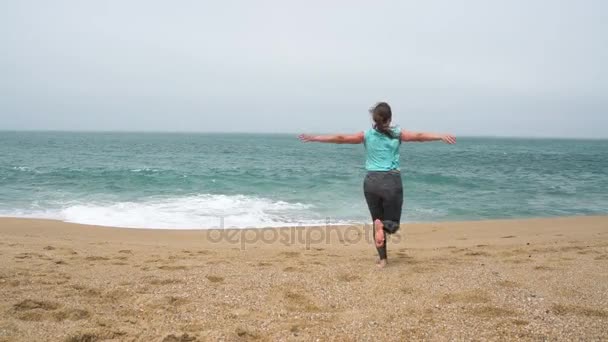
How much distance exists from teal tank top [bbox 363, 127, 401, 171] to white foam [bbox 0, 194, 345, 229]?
6.51m

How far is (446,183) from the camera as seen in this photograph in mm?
23016

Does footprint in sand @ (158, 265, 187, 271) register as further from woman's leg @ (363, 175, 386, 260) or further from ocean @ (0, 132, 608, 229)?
ocean @ (0, 132, 608, 229)

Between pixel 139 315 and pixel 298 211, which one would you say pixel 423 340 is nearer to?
pixel 139 315

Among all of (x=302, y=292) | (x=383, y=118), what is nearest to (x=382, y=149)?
(x=383, y=118)

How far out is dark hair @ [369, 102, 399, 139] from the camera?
16.2 ft

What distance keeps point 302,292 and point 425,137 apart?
214 cm

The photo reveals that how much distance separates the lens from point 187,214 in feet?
41.4

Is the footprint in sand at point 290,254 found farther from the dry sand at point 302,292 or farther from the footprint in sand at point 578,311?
the footprint in sand at point 578,311

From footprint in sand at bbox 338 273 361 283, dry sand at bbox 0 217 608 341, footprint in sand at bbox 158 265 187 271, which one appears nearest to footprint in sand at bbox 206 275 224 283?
dry sand at bbox 0 217 608 341

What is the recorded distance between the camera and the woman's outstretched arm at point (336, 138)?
15.9 ft

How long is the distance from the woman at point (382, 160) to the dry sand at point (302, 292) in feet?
2.43

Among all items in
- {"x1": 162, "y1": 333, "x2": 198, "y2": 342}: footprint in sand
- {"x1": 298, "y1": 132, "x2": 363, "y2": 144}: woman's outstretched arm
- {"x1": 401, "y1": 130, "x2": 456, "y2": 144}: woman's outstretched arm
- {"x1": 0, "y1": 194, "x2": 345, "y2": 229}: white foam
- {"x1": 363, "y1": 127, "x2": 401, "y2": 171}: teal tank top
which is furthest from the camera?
{"x1": 0, "y1": 194, "x2": 345, "y2": 229}: white foam

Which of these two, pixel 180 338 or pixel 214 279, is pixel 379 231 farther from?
pixel 180 338

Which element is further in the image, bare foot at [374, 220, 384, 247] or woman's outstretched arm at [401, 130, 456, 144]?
bare foot at [374, 220, 384, 247]
